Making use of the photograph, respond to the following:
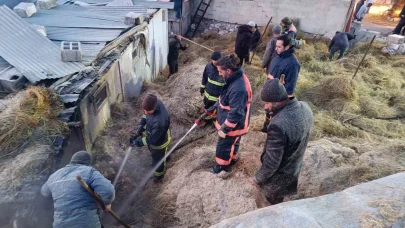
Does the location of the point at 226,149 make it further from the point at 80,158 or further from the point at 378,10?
the point at 378,10

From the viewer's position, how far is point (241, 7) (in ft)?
48.4

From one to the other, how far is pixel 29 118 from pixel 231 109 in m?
3.12

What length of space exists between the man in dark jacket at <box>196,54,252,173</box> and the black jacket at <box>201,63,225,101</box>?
1.59 metres

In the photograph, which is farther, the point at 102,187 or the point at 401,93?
the point at 401,93

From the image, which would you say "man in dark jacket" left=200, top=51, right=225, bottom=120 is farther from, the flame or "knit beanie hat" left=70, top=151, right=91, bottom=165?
the flame

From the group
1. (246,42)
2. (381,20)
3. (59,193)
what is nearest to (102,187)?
(59,193)

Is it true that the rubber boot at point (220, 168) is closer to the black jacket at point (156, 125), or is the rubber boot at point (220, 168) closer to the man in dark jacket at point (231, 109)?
the man in dark jacket at point (231, 109)

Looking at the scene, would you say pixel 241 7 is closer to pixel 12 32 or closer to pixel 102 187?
pixel 12 32

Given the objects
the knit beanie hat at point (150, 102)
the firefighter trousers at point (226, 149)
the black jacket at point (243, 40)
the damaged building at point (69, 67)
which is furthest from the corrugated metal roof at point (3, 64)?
the black jacket at point (243, 40)

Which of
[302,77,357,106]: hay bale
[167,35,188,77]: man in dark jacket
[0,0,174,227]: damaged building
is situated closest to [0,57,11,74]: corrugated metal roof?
[0,0,174,227]: damaged building

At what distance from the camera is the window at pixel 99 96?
221 inches

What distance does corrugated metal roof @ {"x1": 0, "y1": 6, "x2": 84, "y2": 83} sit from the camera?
5156mm

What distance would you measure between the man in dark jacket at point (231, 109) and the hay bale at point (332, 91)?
14.7 ft

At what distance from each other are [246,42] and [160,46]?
10.9 feet
